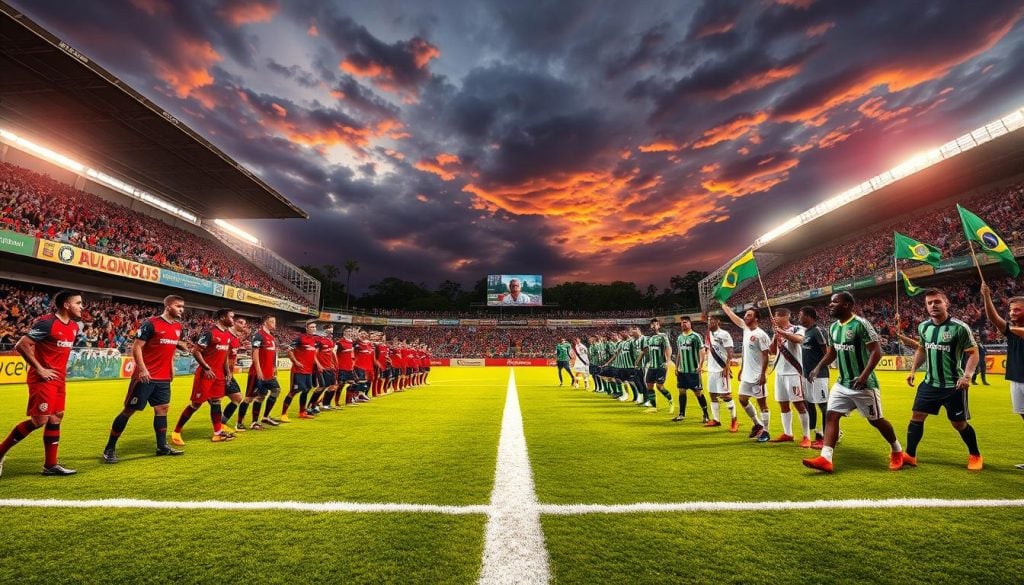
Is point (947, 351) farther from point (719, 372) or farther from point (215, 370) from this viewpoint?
point (215, 370)

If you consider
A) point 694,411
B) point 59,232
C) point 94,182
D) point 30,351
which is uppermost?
point 94,182

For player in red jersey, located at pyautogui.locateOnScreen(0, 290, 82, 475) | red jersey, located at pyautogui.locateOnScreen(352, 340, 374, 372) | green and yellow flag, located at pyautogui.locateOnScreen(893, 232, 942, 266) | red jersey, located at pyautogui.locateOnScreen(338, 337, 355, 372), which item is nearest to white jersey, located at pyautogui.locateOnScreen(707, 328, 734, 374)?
green and yellow flag, located at pyautogui.locateOnScreen(893, 232, 942, 266)

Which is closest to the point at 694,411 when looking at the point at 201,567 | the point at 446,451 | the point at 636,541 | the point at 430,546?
the point at 446,451

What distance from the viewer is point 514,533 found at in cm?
297

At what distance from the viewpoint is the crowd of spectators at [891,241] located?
2855cm

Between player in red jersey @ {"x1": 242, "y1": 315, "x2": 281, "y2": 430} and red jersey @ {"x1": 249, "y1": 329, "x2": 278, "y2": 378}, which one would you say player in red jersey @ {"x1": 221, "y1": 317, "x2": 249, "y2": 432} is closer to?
player in red jersey @ {"x1": 242, "y1": 315, "x2": 281, "y2": 430}

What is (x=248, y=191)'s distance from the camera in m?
31.7

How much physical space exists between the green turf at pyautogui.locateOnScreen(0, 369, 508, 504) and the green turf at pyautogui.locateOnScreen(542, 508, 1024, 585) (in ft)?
4.19

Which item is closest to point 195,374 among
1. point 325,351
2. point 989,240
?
point 325,351

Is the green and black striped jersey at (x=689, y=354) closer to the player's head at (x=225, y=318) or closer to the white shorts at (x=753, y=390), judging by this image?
the white shorts at (x=753, y=390)

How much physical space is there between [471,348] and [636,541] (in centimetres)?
5496

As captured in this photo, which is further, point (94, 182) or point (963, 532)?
point (94, 182)

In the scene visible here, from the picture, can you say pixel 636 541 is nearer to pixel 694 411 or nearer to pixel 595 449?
pixel 595 449

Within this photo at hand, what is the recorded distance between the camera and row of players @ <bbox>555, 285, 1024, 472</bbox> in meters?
4.79
